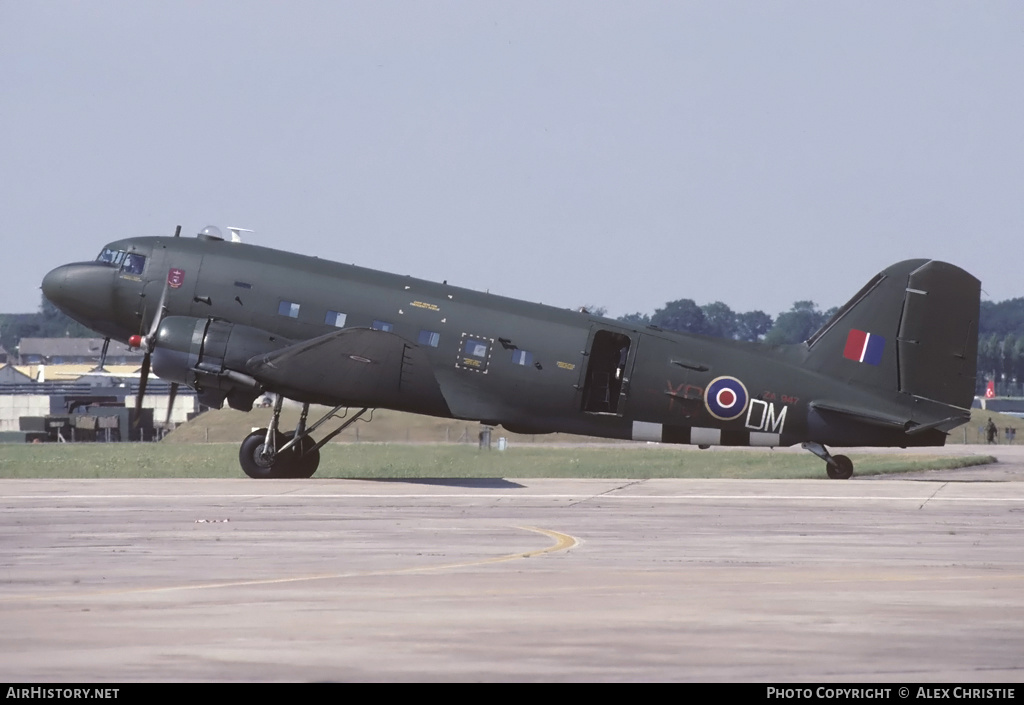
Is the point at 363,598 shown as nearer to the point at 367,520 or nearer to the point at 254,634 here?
the point at 254,634

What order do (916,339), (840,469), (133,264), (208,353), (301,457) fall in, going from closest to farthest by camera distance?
(208,353)
(916,339)
(133,264)
(301,457)
(840,469)

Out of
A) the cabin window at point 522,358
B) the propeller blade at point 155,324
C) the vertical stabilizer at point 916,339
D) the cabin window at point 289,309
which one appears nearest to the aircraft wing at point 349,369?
the cabin window at point 289,309

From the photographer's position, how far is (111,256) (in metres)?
37.0

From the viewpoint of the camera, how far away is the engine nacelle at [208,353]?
A: 3434 centimetres

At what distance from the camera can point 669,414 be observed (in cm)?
3572

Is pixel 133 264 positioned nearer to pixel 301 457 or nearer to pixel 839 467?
pixel 301 457

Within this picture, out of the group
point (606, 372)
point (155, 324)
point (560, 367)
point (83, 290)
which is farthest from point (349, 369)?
point (83, 290)

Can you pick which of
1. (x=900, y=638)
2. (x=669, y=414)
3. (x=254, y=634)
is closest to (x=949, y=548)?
(x=900, y=638)

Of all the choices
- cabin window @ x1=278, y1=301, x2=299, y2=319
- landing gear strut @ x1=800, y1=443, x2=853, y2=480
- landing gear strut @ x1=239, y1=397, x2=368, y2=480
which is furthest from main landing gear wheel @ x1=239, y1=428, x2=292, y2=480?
landing gear strut @ x1=800, y1=443, x2=853, y2=480

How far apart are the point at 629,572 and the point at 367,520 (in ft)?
27.8

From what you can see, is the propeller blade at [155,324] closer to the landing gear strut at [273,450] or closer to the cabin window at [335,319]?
the landing gear strut at [273,450]

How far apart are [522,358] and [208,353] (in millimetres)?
8020

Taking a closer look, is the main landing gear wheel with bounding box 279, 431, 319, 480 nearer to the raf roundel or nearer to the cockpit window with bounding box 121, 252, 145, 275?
the cockpit window with bounding box 121, 252, 145, 275

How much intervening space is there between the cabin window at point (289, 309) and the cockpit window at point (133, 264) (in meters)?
4.11
